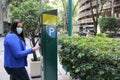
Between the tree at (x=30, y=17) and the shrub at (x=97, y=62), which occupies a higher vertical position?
the tree at (x=30, y=17)

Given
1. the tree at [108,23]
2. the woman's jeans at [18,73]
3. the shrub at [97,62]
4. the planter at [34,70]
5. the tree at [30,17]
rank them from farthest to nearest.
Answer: the tree at [108,23] < the tree at [30,17] < the planter at [34,70] < the woman's jeans at [18,73] < the shrub at [97,62]

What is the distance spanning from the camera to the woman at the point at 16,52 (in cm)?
450

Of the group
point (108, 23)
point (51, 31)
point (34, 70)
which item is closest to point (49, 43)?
point (51, 31)

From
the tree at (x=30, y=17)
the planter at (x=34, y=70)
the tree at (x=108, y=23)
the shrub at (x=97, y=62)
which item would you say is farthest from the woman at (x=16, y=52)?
the tree at (x=108, y=23)

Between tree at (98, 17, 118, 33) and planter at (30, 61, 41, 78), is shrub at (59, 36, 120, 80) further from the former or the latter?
tree at (98, 17, 118, 33)

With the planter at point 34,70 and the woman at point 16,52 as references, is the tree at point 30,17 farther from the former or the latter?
the woman at point 16,52

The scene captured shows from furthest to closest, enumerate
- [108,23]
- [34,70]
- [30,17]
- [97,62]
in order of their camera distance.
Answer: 1. [108,23]
2. [30,17]
3. [34,70]
4. [97,62]

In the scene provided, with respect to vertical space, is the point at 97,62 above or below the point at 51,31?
below

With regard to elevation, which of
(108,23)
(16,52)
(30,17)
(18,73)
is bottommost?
(18,73)

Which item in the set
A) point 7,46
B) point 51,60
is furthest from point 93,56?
point 7,46

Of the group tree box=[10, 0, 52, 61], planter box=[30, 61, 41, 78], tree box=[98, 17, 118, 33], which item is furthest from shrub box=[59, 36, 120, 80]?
tree box=[98, 17, 118, 33]

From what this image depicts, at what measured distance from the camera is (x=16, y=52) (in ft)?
14.7

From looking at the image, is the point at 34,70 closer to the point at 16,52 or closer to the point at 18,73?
the point at 18,73

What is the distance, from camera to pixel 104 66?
4086 millimetres
